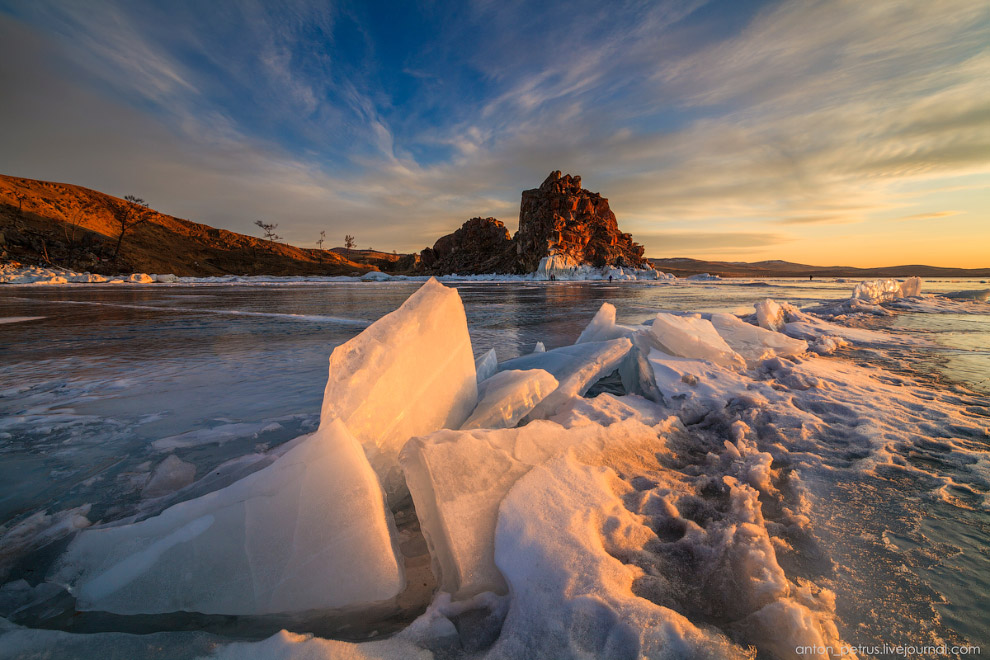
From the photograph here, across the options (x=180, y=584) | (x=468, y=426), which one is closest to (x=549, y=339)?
(x=468, y=426)

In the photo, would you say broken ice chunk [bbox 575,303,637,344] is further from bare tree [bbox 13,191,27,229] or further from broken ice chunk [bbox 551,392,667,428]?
bare tree [bbox 13,191,27,229]

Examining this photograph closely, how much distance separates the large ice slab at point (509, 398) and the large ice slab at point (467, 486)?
350 millimetres

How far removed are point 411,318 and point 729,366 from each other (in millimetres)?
3357

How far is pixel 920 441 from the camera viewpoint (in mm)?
2201

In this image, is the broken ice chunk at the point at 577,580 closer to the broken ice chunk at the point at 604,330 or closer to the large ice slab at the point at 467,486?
the large ice slab at the point at 467,486

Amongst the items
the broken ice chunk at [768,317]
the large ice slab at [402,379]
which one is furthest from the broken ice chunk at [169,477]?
the broken ice chunk at [768,317]

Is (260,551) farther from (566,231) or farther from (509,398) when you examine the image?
(566,231)

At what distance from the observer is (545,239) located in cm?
5509

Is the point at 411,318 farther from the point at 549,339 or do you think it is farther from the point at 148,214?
the point at 148,214

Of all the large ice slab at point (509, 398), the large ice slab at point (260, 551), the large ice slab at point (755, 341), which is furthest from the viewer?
the large ice slab at point (755, 341)

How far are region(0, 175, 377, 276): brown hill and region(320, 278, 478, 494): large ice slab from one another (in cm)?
5105

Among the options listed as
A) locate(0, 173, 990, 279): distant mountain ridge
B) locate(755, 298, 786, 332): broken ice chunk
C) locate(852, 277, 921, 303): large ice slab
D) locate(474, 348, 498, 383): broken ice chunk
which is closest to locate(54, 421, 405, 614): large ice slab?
locate(474, 348, 498, 383): broken ice chunk

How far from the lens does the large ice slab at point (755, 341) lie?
445 centimetres

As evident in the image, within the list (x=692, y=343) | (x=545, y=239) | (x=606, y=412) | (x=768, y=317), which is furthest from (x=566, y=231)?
(x=606, y=412)
